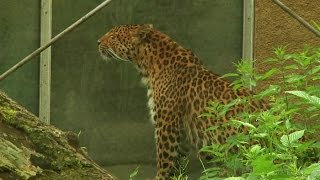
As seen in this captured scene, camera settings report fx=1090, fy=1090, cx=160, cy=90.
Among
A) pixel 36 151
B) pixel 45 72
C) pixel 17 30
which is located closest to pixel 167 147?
pixel 45 72

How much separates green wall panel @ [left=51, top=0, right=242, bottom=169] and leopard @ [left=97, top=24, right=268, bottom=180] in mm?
353

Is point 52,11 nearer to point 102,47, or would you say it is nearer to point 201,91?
point 102,47

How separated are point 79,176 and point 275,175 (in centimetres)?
102

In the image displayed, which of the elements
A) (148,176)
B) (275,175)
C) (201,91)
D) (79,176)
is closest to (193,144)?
(201,91)

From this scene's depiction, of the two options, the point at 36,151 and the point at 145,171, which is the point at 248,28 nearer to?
the point at 145,171

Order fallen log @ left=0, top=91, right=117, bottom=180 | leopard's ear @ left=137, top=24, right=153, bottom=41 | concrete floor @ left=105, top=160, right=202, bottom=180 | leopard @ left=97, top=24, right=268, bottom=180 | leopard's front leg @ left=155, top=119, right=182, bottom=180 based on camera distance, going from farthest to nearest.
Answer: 1. concrete floor @ left=105, top=160, right=202, bottom=180
2. leopard's ear @ left=137, top=24, right=153, bottom=41
3. leopard's front leg @ left=155, top=119, right=182, bottom=180
4. leopard @ left=97, top=24, right=268, bottom=180
5. fallen log @ left=0, top=91, right=117, bottom=180

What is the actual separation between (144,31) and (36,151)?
148 inches

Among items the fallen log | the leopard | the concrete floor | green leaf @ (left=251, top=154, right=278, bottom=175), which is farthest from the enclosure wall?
green leaf @ (left=251, top=154, right=278, bottom=175)

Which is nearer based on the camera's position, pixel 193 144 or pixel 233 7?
pixel 193 144

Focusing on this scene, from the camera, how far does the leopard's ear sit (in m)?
8.00

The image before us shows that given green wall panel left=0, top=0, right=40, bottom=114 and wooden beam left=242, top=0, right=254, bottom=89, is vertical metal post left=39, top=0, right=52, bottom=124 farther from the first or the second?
wooden beam left=242, top=0, right=254, bottom=89

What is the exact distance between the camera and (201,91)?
24.7 feet

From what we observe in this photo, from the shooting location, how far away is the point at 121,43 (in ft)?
26.8

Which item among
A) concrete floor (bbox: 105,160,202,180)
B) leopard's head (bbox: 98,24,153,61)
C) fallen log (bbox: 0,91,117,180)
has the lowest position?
concrete floor (bbox: 105,160,202,180)
